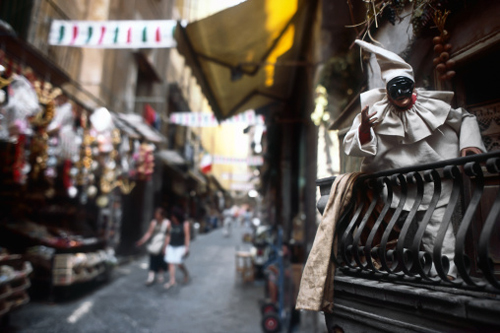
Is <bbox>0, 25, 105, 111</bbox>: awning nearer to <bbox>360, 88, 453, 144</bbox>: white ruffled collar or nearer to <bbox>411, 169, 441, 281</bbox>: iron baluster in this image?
<bbox>360, 88, 453, 144</bbox>: white ruffled collar

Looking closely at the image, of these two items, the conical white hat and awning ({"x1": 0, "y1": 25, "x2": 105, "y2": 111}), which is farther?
awning ({"x1": 0, "y1": 25, "x2": 105, "y2": 111})

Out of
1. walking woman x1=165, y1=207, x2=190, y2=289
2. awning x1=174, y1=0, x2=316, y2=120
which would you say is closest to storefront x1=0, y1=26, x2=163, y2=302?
walking woman x1=165, y1=207, x2=190, y2=289

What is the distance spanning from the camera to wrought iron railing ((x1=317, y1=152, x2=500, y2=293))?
1.63 m

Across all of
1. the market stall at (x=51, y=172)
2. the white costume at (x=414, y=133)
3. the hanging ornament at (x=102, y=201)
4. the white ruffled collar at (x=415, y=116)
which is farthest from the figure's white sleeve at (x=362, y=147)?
the hanging ornament at (x=102, y=201)

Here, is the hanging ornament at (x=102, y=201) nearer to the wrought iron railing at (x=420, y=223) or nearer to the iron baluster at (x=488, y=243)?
the wrought iron railing at (x=420, y=223)

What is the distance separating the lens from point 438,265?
1738mm

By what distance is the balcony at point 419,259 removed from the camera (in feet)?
5.16

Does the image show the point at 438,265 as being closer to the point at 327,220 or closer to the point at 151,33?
the point at 327,220

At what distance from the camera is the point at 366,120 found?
7.20ft

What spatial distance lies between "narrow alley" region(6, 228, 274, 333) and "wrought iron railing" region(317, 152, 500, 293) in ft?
14.7

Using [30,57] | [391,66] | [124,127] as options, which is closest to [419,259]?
[391,66]

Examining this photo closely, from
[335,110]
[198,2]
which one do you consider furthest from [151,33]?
[198,2]

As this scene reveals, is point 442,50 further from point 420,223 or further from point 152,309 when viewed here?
point 152,309

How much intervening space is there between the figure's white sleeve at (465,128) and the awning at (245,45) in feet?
11.6
